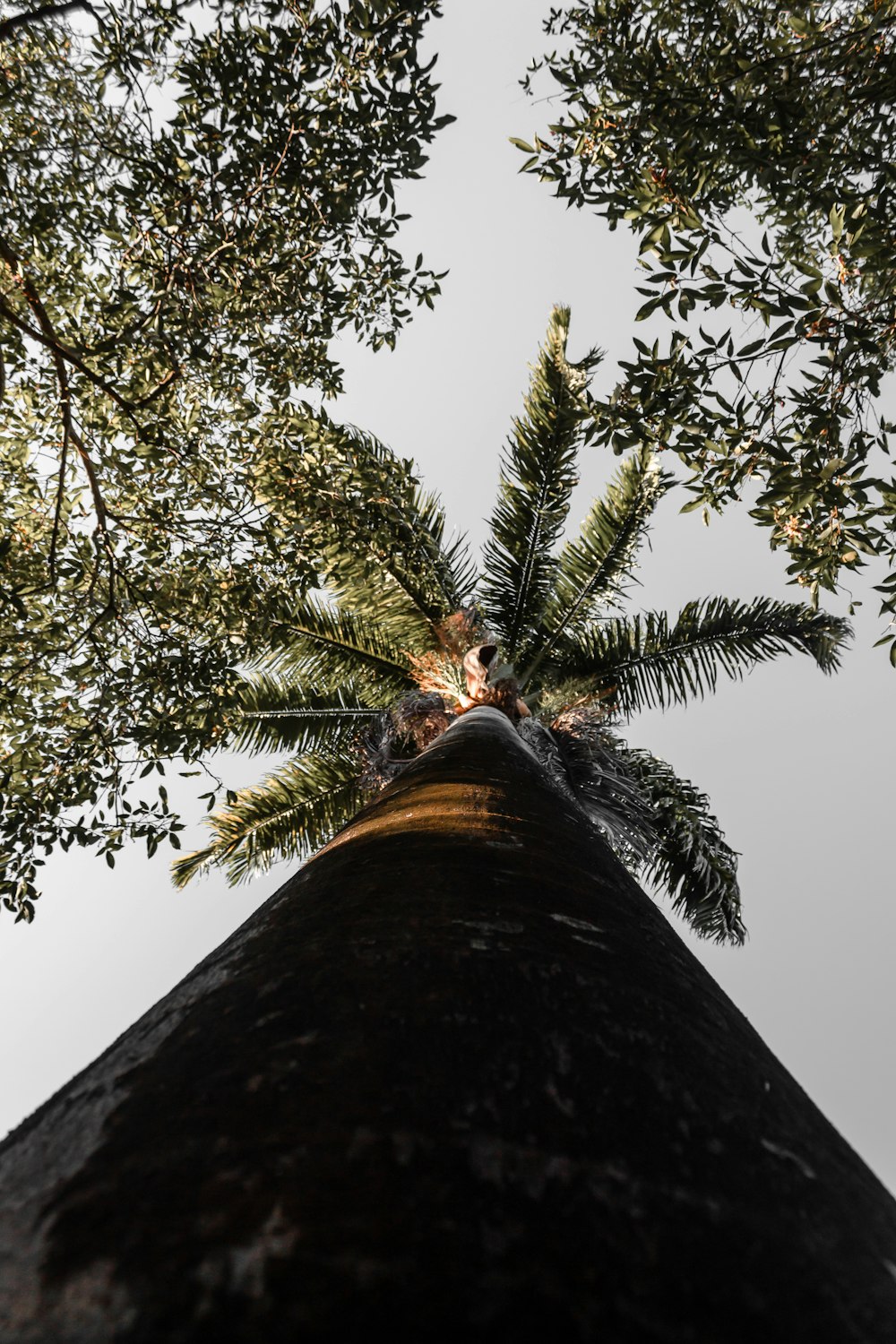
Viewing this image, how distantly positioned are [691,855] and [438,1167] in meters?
8.76

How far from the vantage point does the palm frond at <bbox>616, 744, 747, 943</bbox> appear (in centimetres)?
849

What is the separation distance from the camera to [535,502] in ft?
28.1

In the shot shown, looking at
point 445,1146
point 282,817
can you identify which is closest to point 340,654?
point 282,817

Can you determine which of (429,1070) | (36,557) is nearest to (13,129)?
(36,557)

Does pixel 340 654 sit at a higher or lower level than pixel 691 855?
higher

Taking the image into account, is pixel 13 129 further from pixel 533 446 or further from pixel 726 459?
pixel 533 446

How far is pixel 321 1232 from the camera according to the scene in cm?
57

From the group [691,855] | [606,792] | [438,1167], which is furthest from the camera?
[691,855]

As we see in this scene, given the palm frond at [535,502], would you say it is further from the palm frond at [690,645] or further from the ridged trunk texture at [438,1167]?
the ridged trunk texture at [438,1167]

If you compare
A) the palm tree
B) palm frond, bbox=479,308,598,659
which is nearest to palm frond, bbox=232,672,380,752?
palm frond, bbox=479,308,598,659

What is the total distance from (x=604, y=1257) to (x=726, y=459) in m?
3.31

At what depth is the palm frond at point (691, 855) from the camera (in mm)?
8492

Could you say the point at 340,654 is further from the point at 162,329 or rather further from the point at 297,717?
the point at 162,329

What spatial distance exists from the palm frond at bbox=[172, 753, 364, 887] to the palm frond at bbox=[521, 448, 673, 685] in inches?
110
